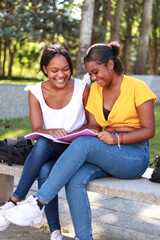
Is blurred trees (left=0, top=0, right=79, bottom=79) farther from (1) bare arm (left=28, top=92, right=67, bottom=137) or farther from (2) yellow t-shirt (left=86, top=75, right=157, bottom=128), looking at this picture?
(2) yellow t-shirt (left=86, top=75, right=157, bottom=128)

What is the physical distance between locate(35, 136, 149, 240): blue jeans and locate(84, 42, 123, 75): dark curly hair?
2.23ft

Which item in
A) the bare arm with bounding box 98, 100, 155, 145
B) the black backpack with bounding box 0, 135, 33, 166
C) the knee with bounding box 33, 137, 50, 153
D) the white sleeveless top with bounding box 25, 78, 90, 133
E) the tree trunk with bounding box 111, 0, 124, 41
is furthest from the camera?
the tree trunk with bounding box 111, 0, 124, 41

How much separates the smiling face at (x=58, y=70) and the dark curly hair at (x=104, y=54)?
356 mm

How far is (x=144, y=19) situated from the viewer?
14.4 meters

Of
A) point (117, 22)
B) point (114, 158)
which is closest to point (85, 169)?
point (114, 158)

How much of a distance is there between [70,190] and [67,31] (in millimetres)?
16882

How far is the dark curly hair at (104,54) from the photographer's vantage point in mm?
3611

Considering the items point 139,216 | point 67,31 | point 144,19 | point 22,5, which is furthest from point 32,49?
point 139,216

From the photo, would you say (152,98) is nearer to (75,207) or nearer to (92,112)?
(92,112)

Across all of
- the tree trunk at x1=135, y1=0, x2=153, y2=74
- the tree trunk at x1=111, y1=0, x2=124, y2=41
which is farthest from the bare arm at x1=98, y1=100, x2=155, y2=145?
the tree trunk at x1=111, y1=0, x2=124, y2=41

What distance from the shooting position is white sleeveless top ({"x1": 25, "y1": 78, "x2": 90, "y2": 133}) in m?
4.05

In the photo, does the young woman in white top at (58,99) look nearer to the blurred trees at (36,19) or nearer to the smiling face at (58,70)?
the smiling face at (58,70)

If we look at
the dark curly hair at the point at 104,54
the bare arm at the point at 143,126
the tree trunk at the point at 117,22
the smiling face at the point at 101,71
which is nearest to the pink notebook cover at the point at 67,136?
the bare arm at the point at 143,126

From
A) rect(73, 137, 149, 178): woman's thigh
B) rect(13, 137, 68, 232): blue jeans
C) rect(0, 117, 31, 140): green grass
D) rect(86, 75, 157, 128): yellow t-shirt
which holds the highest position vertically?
rect(86, 75, 157, 128): yellow t-shirt
